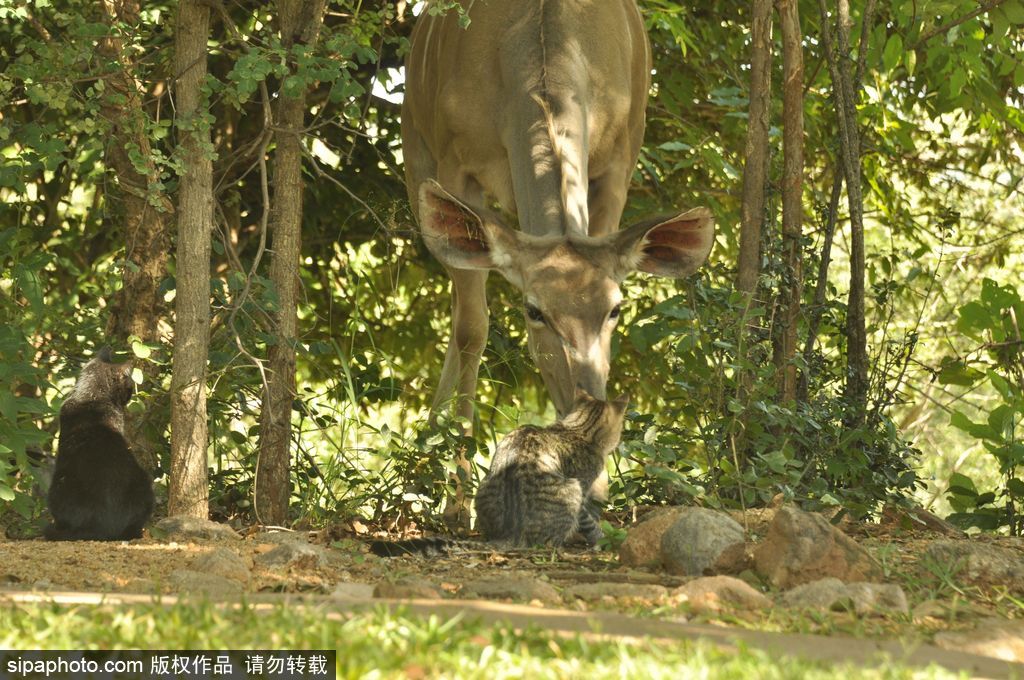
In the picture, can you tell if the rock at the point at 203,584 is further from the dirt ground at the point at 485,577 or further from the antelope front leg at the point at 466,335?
the antelope front leg at the point at 466,335

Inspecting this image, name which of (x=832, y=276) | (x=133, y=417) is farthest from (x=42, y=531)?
(x=832, y=276)

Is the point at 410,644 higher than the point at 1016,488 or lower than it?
lower

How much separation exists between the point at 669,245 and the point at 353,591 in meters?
2.88

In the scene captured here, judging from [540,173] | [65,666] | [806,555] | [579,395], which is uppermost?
[540,173]

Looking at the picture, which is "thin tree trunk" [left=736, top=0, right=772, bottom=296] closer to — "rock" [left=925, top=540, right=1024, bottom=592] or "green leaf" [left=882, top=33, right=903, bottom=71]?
"green leaf" [left=882, top=33, right=903, bottom=71]

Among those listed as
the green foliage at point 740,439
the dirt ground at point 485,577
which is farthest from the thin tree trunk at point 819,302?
the dirt ground at point 485,577

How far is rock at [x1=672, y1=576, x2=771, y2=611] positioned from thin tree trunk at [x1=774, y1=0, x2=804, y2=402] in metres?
3.00

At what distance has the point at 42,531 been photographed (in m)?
6.25

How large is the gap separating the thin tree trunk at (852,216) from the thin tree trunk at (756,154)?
40 cm

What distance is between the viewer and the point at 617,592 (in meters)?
4.23

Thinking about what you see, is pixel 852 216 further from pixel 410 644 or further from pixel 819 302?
pixel 410 644

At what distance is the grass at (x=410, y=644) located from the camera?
295 centimetres

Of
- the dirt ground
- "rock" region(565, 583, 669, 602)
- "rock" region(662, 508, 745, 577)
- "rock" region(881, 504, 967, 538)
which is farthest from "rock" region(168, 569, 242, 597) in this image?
"rock" region(881, 504, 967, 538)

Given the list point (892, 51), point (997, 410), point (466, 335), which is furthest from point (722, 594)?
point (892, 51)
